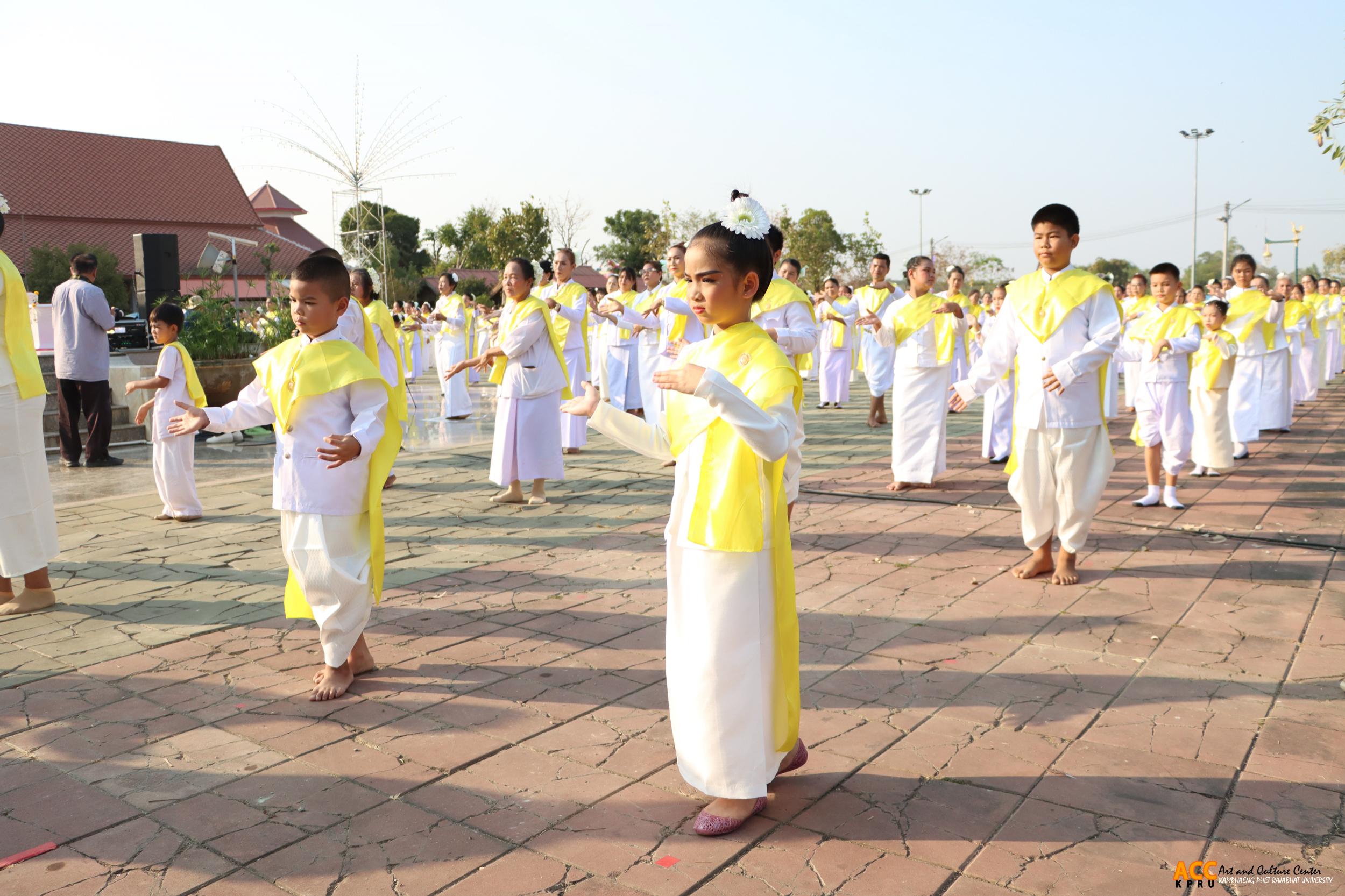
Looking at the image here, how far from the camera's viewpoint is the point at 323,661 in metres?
4.73

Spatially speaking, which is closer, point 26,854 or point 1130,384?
point 26,854

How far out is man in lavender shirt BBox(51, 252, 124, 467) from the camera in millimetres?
10578

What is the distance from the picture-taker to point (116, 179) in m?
43.4

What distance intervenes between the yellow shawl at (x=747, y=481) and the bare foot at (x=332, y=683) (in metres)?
1.97

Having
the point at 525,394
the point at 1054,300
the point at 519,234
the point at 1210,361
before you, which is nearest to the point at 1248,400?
the point at 1210,361

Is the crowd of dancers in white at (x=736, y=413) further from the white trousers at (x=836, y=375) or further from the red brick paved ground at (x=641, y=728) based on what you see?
the white trousers at (x=836, y=375)

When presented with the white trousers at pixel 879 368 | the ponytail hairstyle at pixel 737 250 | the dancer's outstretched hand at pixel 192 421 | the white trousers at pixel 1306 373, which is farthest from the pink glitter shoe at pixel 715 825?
the white trousers at pixel 1306 373

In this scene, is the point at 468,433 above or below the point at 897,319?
below

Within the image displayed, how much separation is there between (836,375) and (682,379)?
14.1m

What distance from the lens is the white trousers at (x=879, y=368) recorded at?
13931 millimetres

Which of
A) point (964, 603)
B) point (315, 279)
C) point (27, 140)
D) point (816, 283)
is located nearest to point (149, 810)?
point (315, 279)

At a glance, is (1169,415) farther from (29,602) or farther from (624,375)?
(29,602)

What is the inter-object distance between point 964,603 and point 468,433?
8.75 m

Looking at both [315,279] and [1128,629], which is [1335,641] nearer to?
[1128,629]
